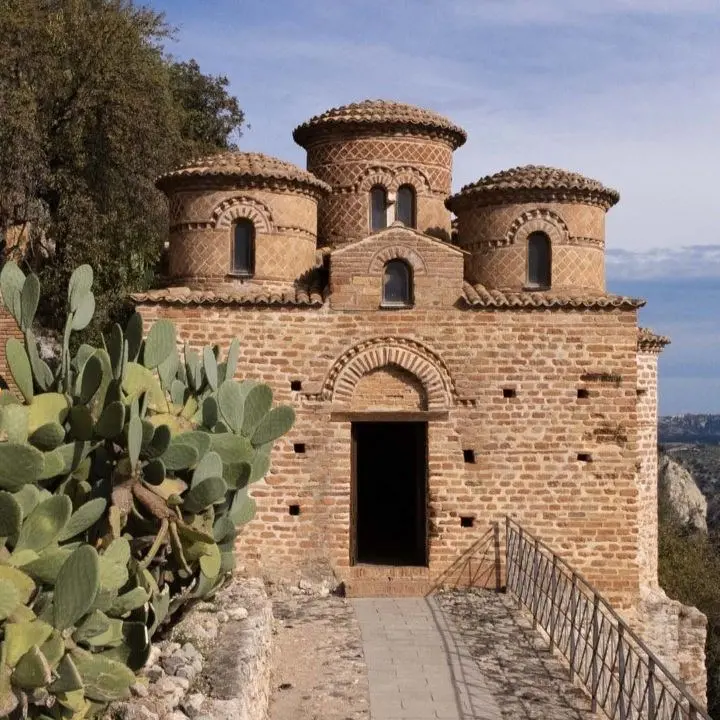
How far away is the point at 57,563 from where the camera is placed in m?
5.28

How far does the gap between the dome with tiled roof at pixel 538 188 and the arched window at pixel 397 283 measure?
242cm

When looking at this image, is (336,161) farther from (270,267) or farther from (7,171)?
(7,171)

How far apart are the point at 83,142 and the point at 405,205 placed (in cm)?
791

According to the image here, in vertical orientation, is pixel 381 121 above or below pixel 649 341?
above

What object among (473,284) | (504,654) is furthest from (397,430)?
(504,654)

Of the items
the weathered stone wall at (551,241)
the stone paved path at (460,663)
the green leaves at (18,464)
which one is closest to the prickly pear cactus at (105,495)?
the green leaves at (18,464)

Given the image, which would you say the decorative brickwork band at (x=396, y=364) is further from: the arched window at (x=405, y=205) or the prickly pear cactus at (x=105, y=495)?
the arched window at (x=405, y=205)

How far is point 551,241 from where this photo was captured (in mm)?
14148

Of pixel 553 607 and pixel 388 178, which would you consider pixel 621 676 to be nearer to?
pixel 553 607

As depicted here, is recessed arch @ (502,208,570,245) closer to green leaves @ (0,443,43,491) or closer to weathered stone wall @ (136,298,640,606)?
weathered stone wall @ (136,298,640,606)

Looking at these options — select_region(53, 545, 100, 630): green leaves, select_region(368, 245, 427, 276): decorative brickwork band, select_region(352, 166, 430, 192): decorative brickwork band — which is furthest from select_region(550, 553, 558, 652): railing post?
select_region(352, 166, 430, 192): decorative brickwork band

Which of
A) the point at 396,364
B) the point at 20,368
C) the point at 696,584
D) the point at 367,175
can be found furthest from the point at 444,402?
the point at 696,584

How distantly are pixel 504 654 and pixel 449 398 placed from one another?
3.83 m

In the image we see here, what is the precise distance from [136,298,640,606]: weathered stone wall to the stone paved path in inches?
32.6
